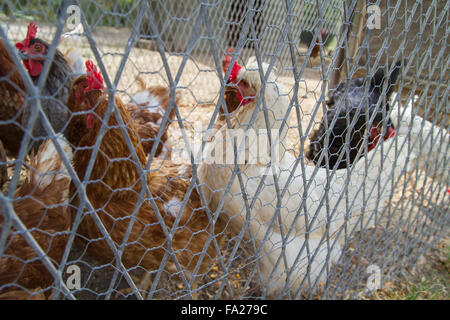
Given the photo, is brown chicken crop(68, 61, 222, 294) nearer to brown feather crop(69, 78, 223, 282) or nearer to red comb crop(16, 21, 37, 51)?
brown feather crop(69, 78, 223, 282)

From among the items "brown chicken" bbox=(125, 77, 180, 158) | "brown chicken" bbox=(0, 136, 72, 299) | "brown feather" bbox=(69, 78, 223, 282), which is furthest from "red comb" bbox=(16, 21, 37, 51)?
"brown feather" bbox=(69, 78, 223, 282)

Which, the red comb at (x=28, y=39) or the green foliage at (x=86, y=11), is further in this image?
the red comb at (x=28, y=39)

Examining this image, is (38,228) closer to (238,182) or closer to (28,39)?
(238,182)

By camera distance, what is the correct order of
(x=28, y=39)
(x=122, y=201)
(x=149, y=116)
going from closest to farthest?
(x=122, y=201)
(x=28, y=39)
(x=149, y=116)

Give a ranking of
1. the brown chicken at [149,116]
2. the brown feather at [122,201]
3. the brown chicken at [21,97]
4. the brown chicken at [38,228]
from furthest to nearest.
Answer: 1. the brown chicken at [149,116]
2. the brown chicken at [21,97]
3. the brown feather at [122,201]
4. the brown chicken at [38,228]

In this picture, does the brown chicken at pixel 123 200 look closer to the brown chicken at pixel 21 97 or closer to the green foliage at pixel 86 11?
the green foliage at pixel 86 11

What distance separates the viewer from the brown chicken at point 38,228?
3.20 feet

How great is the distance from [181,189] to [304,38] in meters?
5.02

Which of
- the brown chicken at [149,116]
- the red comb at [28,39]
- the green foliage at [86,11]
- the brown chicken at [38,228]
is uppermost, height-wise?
the green foliage at [86,11]

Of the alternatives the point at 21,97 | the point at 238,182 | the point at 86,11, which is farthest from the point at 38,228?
the point at 86,11

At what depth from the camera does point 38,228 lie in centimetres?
115

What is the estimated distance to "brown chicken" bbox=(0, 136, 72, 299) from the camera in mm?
975

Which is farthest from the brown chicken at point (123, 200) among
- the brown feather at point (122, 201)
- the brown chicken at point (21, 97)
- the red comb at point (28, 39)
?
the red comb at point (28, 39)

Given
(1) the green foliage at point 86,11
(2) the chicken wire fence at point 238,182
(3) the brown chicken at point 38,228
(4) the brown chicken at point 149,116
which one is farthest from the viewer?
(4) the brown chicken at point 149,116
